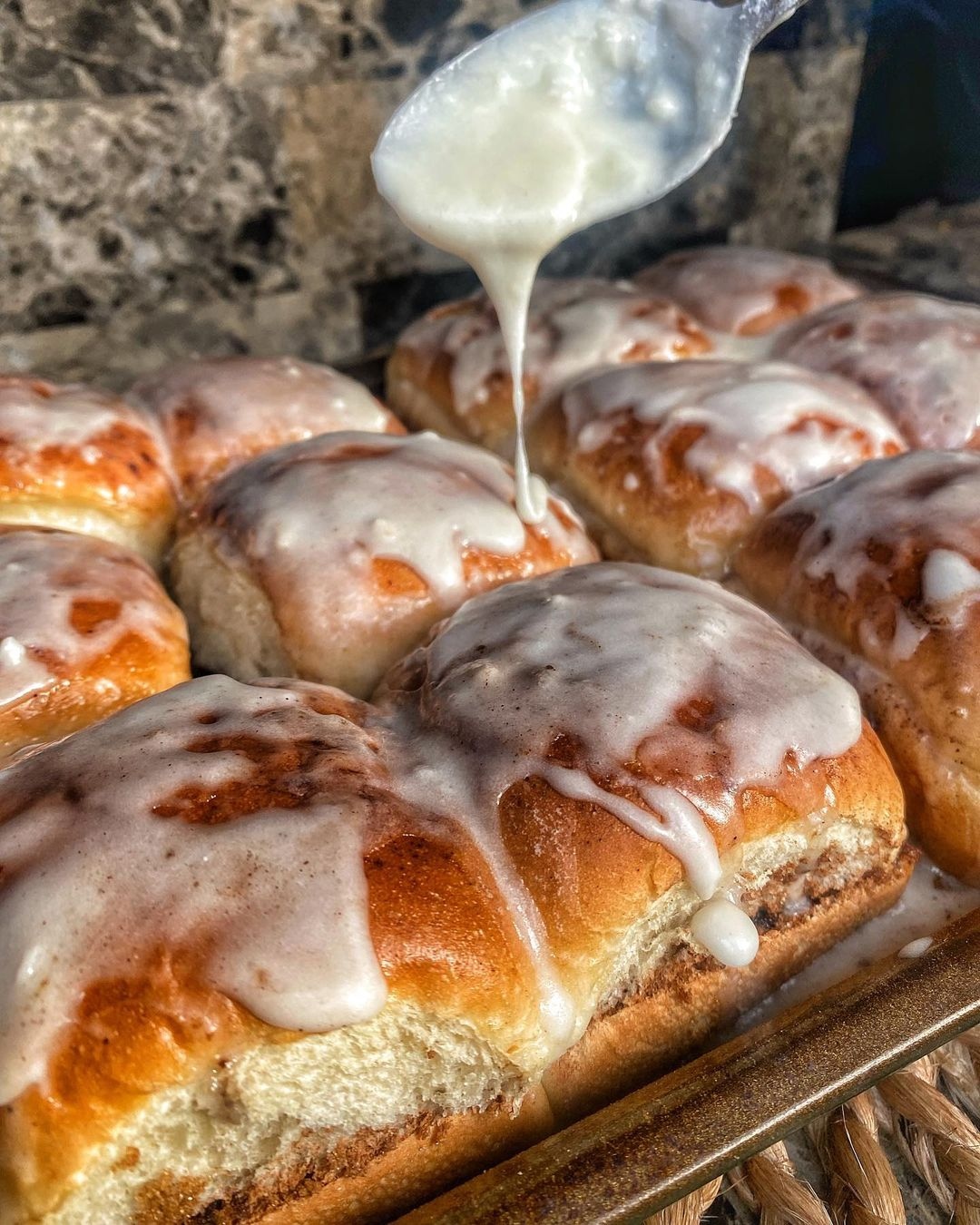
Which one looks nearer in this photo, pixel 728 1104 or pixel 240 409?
pixel 728 1104

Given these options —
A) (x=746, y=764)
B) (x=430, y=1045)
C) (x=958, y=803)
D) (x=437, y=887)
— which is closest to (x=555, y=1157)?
(x=430, y=1045)

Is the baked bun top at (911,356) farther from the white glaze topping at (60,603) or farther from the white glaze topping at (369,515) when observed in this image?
the white glaze topping at (60,603)

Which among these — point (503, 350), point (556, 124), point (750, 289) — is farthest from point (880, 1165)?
point (750, 289)

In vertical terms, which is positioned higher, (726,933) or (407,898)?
(407,898)

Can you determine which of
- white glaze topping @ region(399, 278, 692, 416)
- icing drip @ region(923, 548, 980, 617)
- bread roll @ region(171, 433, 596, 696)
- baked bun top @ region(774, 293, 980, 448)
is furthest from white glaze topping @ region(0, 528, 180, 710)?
baked bun top @ region(774, 293, 980, 448)

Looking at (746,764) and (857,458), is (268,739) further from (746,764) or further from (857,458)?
(857,458)

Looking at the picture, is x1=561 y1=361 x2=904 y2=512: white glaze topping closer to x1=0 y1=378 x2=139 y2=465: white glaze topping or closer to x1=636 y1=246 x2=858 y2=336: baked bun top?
x1=636 y1=246 x2=858 y2=336: baked bun top

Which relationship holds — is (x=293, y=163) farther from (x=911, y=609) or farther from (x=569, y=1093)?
(x=569, y=1093)
